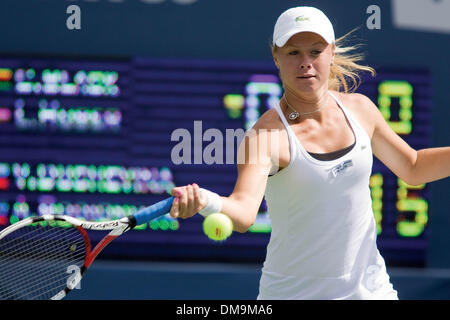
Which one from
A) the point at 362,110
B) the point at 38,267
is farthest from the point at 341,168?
the point at 38,267

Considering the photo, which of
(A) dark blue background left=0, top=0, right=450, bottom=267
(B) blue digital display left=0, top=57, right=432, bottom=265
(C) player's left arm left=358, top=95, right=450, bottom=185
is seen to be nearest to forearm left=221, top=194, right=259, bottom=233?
(C) player's left arm left=358, top=95, right=450, bottom=185

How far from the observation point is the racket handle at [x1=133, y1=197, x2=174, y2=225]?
9.79 ft

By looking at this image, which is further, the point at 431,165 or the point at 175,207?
the point at 431,165

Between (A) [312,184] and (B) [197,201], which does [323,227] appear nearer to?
(A) [312,184]

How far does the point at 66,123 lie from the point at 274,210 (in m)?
3.60

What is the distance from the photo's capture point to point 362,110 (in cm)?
324

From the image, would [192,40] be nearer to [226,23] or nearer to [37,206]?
[226,23]

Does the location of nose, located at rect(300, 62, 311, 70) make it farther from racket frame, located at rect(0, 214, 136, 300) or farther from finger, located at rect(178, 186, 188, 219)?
racket frame, located at rect(0, 214, 136, 300)

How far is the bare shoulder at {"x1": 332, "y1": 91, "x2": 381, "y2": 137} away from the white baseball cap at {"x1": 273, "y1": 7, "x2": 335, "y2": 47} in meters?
0.30

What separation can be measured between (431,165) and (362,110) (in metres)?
0.38

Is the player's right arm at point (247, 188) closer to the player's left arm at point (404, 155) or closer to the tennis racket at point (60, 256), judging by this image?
the tennis racket at point (60, 256)

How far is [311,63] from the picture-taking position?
303 centimetres

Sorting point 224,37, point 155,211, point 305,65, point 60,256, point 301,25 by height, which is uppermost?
point 224,37

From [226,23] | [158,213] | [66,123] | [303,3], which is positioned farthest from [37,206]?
[158,213]
